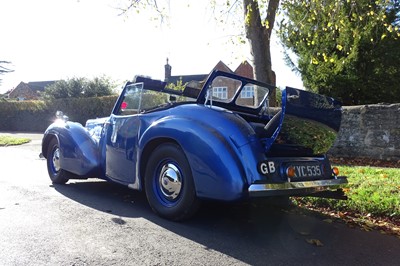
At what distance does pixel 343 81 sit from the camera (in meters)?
15.2

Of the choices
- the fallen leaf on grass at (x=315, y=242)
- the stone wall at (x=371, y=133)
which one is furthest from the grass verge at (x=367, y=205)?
the stone wall at (x=371, y=133)

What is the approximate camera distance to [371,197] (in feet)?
17.4

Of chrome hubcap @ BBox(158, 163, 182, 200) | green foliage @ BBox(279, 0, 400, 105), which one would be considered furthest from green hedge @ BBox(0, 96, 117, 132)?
chrome hubcap @ BBox(158, 163, 182, 200)

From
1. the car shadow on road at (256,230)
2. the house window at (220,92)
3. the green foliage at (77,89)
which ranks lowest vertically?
the car shadow on road at (256,230)

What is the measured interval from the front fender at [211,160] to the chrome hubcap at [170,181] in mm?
332

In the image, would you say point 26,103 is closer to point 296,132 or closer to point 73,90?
point 73,90

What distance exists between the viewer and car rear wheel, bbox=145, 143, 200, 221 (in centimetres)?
404

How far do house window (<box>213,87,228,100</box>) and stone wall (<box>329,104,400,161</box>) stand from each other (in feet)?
19.2

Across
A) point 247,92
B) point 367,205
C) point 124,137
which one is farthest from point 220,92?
point 367,205

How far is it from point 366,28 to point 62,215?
13.4m

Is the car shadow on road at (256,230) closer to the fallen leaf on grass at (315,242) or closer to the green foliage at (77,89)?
the fallen leaf on grass at (315,242)

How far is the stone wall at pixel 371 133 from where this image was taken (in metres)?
9.35

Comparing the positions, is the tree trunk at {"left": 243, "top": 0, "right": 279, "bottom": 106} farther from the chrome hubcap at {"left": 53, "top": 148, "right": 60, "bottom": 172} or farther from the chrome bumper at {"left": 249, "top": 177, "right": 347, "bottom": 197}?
the chrome bumper at {"left": 249, "top": 177, "right": 347, "bottom": 197}

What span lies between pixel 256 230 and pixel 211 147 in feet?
3.67
